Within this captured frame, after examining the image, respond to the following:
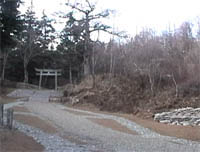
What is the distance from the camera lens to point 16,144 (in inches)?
222

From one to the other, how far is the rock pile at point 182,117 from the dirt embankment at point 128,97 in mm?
793

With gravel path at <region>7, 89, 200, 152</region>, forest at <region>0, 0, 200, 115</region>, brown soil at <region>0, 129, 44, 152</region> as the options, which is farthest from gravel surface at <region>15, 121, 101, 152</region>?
forest at <region>0, 0, 200, 115</region>

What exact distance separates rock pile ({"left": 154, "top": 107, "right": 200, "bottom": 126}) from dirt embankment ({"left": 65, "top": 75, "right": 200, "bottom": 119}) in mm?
793

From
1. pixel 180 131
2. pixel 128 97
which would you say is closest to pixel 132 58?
pixel 128 97

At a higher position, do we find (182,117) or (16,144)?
(16,144)

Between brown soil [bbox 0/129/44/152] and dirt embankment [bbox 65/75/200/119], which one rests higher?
dirt embankment [bbox 65/75/200/119]

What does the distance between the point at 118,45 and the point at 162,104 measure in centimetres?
795

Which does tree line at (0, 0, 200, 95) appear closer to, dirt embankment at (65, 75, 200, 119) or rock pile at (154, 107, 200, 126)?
dirt embankment at (65, 75, 200, 119)

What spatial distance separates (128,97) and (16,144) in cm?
1153

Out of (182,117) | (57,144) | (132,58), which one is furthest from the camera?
(132,58)

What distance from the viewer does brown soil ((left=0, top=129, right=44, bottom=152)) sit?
207 inches

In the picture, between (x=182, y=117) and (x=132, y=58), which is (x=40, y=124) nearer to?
(x=182, y=117)

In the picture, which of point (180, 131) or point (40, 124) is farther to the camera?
point (180, 131)

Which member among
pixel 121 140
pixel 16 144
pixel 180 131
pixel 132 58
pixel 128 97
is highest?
pixel 132 58
